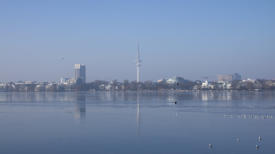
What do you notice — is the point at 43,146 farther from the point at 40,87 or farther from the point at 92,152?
the point at 40,87

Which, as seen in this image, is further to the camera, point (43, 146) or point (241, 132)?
point (241, 132)

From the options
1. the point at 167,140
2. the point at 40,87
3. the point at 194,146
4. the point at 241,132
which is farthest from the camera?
the point at 40,87

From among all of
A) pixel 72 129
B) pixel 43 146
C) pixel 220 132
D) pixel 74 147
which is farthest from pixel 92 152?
pixel 220 132

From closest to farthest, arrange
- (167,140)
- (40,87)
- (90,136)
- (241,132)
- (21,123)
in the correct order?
(167,140) → (90,136) → (241,132) → (21,123) → (40,87)

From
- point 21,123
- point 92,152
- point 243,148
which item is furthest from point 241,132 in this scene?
point 21,123

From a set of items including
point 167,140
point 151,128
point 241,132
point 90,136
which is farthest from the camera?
point 151,128

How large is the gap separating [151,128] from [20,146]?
5921mm

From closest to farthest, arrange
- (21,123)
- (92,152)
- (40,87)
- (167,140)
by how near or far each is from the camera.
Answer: (92,152)
(167,140)
(21,123)
(40,87)

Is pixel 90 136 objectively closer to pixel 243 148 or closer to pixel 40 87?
pixel 243 148

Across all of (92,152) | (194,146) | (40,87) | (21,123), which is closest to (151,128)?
(194,146)

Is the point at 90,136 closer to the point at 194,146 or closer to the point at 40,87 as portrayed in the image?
the point at 194,146

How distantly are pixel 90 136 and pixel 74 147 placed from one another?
81.3 inches

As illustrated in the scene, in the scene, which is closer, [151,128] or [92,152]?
[92,152]

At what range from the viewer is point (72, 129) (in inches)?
630
